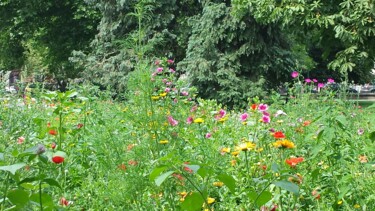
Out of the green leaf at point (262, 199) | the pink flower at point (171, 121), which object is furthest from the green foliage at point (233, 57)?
the green leaf at point (262, 199)

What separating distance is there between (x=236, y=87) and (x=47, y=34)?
11455mm

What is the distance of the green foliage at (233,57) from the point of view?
1538 cm

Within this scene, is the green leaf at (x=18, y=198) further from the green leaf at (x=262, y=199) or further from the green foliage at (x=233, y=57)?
the green foliage at (x=233, y=57)

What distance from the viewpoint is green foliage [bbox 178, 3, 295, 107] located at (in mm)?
15382

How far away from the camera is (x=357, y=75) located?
3097 centimetres

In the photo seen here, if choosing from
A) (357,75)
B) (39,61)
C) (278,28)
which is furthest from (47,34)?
(357,75)

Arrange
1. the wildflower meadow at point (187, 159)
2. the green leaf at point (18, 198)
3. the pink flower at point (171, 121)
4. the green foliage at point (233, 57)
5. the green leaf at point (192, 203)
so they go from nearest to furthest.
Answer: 1. the green leaf at point (18, 198)
2. the green leaf at point (192, 203)
3. the wildflower meadow at point (187, 159)
4. the pink flower at point (171, 121)
5. the green foliage at point (233, 57)

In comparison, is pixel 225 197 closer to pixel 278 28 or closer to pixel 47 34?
pixel 278 28

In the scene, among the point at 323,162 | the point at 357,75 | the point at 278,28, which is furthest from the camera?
the point at 357,75

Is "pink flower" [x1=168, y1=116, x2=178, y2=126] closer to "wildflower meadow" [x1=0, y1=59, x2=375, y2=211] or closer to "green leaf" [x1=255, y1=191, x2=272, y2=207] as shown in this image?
"wildflower meadow" [x1=0, y1=59, x2=375, y2=211]

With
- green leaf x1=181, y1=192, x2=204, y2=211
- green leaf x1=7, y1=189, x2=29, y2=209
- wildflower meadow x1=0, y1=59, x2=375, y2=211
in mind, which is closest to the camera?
green leaf x1=7, y1=189, x2=29, y2=209

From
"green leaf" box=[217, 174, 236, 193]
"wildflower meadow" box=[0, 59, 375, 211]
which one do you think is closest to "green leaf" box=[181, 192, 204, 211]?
"wildflower meadow" box=[0, 59, 375, 211]

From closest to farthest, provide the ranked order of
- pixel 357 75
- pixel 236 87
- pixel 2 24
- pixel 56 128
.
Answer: pixel 56 128 → pixel 236 87 → pixel 2 24 → pixel 357 75

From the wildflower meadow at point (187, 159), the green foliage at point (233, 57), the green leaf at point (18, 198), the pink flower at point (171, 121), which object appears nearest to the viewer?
the green leaf at point (18, 198)
